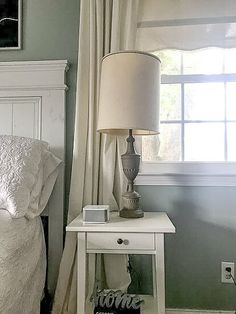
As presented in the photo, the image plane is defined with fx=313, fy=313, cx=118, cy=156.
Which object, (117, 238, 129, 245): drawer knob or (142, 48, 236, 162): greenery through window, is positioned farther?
(142, 48, 236, 162): greenery through window

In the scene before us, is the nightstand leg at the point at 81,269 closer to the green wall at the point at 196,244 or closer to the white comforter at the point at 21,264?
the white comforter at the point at 21,264

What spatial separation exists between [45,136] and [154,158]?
0.69m

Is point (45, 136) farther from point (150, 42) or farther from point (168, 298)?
point (168, 298)

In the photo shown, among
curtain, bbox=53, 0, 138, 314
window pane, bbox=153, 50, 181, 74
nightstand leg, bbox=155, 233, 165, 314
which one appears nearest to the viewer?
nightstand leg, bbox=155, 233, 165, 314

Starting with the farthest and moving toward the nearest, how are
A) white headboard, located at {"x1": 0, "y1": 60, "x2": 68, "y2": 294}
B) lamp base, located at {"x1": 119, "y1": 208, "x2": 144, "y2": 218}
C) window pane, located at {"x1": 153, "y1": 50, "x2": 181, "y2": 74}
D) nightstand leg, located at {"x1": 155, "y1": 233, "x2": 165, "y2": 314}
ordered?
window pane, located at {"x1": 153, "y1": 50, "x2": 181, "y2": 74}
white headboard, located at {"x1": 0, "y1": 60, "x2": 68, "y2": 294}
lamp base, located at {"x1": 119, "y1": 208, "x2": 144, "y2": 218}
nightstand leg, located at {"x1": 155, "y1": 233, "x2": 165, "y2": 314}

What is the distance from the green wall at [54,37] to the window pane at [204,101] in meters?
0.73

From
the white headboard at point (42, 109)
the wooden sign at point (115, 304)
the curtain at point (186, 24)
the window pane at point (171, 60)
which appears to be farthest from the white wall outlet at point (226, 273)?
the curtain at point (186, 24)

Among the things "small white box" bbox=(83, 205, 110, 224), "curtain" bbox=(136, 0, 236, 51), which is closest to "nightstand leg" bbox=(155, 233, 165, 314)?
"small white box" bbox=(83, 205, 110, 224)

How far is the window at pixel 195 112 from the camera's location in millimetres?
1934

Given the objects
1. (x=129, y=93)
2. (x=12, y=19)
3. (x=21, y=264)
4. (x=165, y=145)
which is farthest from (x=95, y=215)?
(x=12, y=19)

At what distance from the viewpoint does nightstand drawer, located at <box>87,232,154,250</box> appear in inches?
56.3

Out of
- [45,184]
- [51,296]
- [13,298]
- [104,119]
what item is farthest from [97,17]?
[51,296]

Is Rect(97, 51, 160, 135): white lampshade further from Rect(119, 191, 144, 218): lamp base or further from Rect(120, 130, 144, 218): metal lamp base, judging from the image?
Rect(119, 191, 144, 218): lamp base

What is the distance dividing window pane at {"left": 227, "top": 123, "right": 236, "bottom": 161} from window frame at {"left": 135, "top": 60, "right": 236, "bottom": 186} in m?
0.06
